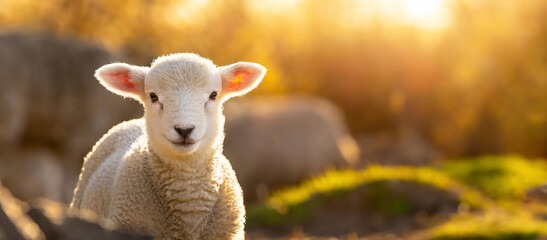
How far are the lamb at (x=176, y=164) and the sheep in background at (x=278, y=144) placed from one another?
34.0ft

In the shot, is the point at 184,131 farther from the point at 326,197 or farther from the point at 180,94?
the point at 326,197

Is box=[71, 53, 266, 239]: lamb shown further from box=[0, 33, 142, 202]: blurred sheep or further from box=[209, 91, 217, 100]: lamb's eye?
box=[0, 33, 142, 202]: blurred sheep

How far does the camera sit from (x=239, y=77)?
17.0ft

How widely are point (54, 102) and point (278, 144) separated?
210 inches

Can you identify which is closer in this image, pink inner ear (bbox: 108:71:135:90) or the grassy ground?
pink inner ear (bbox: 108:71:135:90)

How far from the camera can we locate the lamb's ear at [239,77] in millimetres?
5047

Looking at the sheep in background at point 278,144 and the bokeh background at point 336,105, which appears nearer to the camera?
the bokeh background at point 336,105

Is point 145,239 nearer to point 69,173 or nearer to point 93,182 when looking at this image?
point 93,182

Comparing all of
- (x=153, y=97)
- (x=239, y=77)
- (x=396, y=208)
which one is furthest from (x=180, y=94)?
A: (x=396, y=208)

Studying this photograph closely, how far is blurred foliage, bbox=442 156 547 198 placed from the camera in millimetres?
14930

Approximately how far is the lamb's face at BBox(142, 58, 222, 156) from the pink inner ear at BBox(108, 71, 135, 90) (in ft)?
0.62

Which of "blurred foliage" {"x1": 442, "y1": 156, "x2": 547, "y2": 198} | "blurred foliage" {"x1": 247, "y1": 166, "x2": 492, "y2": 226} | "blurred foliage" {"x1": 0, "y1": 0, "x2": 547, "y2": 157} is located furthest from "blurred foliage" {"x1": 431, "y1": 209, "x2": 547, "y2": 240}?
"blurred foliage" {"x1": 0, "y1": 0, "x2": 547, "y2": 157}

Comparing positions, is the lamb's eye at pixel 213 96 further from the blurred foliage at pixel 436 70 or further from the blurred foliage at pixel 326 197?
the blurred foliage at pixel 436 70

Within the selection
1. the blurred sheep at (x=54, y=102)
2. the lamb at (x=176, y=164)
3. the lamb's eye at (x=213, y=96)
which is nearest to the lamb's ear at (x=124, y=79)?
the lamb at (x=176, y=164)
